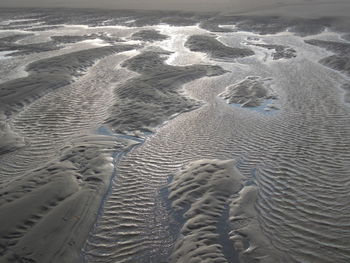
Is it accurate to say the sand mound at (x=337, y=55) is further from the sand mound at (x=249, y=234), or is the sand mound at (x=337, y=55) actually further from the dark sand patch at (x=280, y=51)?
the sand mound at (x=249, y=234)

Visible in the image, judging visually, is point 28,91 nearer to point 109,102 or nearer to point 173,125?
point 109,102

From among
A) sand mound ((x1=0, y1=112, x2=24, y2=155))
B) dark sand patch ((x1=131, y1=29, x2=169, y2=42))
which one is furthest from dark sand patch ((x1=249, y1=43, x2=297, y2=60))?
sand mound ((x1=0, y1=112, x2=24, y2=155))

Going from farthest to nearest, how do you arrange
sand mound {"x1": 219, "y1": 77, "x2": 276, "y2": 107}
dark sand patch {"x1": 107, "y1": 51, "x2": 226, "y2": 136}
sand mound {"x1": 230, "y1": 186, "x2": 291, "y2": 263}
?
sand mound {"x1": 219, "y1": 77, "x2": 276, "y2": 107}
dark sand patch {"x1": 107, "y1": 51, "x2": 226, "y2": 136}
sand mound {"x1": 230, "y1": 186, "x2": 291, "y2": 263}

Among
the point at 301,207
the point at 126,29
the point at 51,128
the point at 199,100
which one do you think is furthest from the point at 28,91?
the point at 126,29

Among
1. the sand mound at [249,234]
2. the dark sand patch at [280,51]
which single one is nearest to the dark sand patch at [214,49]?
the dark sand patch at [280,51]

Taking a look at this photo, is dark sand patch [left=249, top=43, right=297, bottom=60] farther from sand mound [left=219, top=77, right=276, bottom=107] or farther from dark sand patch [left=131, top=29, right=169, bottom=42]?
dark sand patch [left=131, top=29, right=169, bottom=42]

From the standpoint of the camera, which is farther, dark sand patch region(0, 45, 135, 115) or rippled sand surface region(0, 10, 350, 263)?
dark sand patch region(0, 45, 135, 115)
